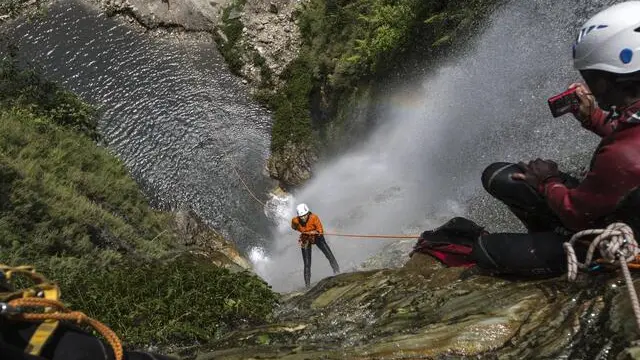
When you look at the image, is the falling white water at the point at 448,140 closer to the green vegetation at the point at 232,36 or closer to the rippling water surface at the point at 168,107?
the rippling water surface at the point at 168,107

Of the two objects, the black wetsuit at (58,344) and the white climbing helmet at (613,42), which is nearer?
the black wetsuit at (58,344)

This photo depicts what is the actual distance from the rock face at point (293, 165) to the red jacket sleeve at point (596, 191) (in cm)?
1858

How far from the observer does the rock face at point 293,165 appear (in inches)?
887

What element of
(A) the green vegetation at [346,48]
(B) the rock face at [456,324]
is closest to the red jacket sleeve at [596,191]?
(B) the rock face at [456,324]

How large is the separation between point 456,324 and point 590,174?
1505 millimetres

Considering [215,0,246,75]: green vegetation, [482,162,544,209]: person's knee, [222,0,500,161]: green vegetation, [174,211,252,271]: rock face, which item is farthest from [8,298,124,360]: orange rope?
[215,0,246,75]: green vegetation

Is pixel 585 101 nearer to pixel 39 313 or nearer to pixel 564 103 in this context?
pixel 564 103

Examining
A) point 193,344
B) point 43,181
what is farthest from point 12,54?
point 193,344

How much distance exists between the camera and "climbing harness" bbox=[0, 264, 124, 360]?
1979 mm

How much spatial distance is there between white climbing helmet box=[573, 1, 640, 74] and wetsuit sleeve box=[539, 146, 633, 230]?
585mm

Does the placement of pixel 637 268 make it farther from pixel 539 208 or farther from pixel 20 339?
pixel 20 339

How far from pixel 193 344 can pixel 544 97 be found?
413 inches

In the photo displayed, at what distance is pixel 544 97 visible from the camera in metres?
12.6

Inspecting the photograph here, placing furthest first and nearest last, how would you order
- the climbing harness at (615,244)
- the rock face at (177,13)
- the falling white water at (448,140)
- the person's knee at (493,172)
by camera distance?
the rock face at (177,13) → the falling white water at (448,140) → the person's knee at (493,172) → the climbing harness at (615,244)
